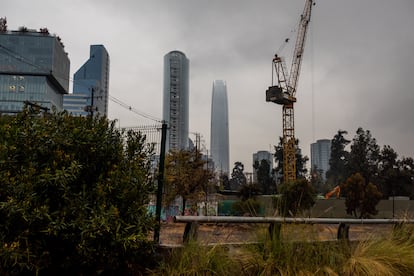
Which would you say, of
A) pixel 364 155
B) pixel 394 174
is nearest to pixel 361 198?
pixel 394 174

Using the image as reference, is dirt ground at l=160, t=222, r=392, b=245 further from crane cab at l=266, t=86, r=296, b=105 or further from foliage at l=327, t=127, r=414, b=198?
crane cab at l=266, t=86, r=296, b=105

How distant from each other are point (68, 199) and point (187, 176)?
18.0 meters

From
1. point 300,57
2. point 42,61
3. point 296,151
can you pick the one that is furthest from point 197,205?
point 42,61

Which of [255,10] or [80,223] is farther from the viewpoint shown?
[255,10]

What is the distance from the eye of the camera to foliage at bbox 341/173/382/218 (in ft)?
91.9

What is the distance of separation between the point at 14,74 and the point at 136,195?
278 feet

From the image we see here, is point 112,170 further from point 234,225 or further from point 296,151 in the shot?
point 296,151

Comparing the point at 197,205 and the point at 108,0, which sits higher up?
the point at 108,0

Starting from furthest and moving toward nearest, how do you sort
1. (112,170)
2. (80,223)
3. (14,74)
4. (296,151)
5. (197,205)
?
(14,74) → (296,151) → (197,205) → (112,170) → (80,223)

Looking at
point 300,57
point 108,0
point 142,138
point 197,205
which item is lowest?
point 197,205

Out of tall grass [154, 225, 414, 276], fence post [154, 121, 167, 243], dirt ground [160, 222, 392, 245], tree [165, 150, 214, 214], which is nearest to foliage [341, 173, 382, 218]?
tree [165, 150, 214, 214]

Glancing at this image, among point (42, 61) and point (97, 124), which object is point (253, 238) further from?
point (42, 61)

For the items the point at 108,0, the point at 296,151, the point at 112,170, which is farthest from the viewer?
the point at 296,151

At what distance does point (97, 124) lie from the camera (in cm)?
429
